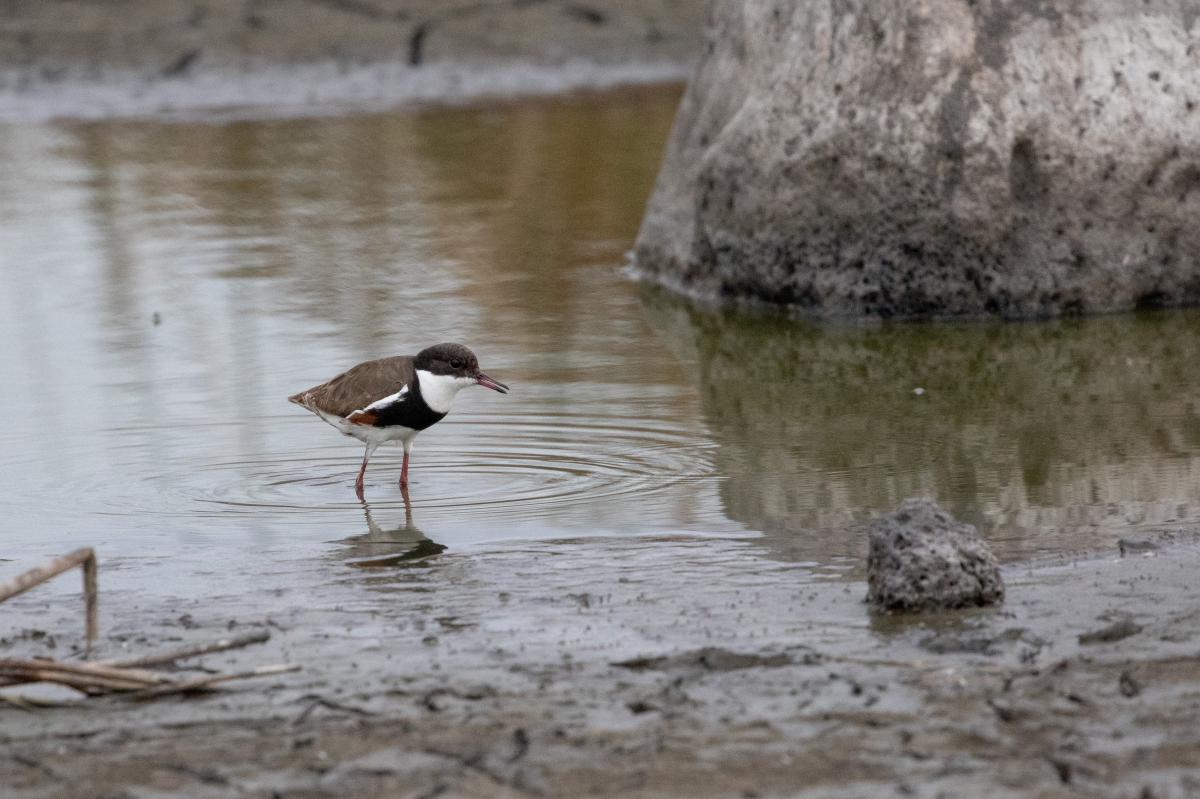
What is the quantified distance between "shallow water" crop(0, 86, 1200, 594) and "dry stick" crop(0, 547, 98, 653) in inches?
41.7

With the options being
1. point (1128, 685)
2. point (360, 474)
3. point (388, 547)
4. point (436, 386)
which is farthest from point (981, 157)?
point (1128, 685)

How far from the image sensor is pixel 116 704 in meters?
5.04

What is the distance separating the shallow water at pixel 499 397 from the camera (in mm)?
7195

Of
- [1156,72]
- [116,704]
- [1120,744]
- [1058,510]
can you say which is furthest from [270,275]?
[1120,744]

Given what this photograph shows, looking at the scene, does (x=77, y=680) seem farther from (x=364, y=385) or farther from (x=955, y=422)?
(x=955, y=422)

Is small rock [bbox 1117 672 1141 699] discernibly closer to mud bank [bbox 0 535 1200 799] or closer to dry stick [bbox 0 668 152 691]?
mud bank [bbox 0 535 1200 799]

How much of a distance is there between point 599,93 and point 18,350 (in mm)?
10676

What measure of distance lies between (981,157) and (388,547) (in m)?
4.67

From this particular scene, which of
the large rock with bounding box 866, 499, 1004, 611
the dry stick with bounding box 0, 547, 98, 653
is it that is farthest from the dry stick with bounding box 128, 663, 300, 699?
the large rock with bounding box 866, 499, 1004, 611

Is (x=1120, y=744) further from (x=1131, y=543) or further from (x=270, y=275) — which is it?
(x=270, y=275)

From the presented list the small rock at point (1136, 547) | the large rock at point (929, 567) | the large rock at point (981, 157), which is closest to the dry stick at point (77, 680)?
the large rock at point (929, 567)

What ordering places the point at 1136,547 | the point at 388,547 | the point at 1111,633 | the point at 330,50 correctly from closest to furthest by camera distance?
the point at 1111,633
the point at 1136,547
the point at 388,547
the point at 330,50

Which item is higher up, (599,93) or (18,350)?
(599,93)

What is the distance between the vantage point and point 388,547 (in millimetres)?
6984
